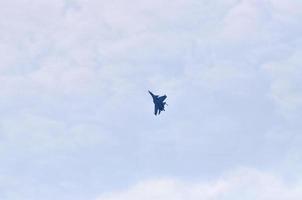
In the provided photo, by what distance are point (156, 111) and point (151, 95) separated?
4972mm

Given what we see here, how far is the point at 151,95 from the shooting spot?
178375 millimetres

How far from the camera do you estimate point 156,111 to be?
177 meters
